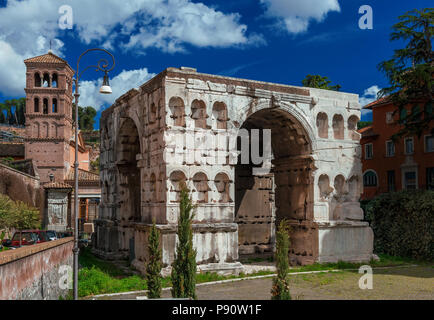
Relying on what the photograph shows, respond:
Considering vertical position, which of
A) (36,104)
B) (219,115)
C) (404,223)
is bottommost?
(404,223)

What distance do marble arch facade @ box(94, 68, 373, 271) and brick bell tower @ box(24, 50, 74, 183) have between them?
2051cm

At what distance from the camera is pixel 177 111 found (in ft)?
51.4

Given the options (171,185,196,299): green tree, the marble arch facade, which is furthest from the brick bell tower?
(171,185,196,299): green tree

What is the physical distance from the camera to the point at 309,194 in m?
18.1

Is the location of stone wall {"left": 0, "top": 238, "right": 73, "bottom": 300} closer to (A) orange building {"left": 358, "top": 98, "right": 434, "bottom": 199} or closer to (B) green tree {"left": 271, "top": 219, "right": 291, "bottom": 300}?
(B) green tree {"left": 271, "top": 219, "right": 291, "bottom": 300}

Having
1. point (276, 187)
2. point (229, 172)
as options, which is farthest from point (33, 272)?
point (276, 187)

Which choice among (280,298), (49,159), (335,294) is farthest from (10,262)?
(49,159)

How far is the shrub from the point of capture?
19000 mm

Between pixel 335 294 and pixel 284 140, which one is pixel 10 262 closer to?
pixel 335 294

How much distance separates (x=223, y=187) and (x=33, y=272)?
778cm

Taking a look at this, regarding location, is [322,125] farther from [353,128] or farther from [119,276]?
[119,276]

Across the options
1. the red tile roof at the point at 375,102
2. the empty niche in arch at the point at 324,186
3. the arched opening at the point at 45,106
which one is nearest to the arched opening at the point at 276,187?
the empty niche in arch at the point at 324,186

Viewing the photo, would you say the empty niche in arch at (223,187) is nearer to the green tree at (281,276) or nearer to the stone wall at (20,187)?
the green tree at (281,276)

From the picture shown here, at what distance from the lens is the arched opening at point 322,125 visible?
60.5ft
